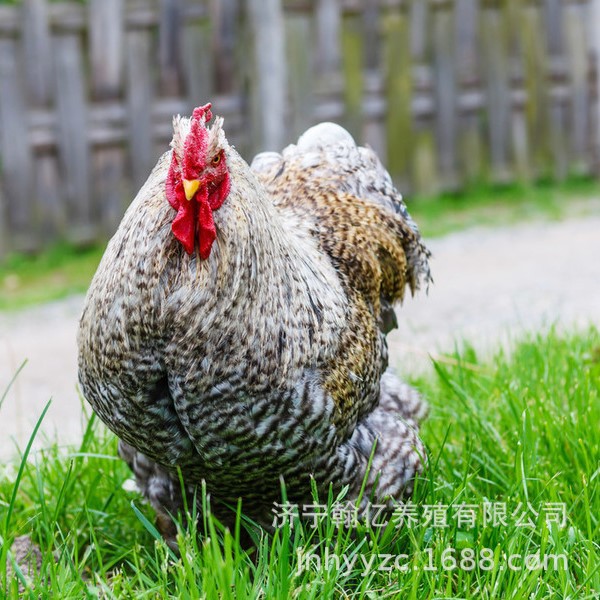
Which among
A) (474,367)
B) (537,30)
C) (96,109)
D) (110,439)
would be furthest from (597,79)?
(110,439)

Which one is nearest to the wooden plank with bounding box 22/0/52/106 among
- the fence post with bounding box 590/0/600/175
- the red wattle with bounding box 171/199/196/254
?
the fence post with bounding box 590/0/600/175

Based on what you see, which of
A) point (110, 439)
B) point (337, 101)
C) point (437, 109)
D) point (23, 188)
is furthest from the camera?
point (437, 109)

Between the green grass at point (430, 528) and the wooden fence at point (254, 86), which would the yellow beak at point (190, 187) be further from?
the wooden fence at point (254, 86)

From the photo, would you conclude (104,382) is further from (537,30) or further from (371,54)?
(537,30)

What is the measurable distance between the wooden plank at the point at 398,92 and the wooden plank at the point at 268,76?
48.9 inches

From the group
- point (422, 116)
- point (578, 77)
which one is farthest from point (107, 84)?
point (578, 77)

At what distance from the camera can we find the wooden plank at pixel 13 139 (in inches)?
320

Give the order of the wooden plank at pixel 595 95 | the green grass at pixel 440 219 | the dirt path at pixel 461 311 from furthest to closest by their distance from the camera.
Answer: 1. the wooden plank at pixel 595 95
2. the green grass at pixel 440 219
3. the dirt path at pixel 461 311

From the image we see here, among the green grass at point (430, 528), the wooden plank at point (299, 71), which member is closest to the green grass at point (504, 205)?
the wooden plank at point (299, 71)

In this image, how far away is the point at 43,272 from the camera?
27.5ft

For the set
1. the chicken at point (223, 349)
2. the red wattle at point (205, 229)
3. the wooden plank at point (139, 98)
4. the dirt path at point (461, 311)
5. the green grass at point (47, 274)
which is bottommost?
the dirt path at point (461, 311)

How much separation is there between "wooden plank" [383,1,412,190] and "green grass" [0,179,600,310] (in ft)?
1.25

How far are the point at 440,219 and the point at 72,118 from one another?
341cm

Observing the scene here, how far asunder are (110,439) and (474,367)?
5.46 feet
